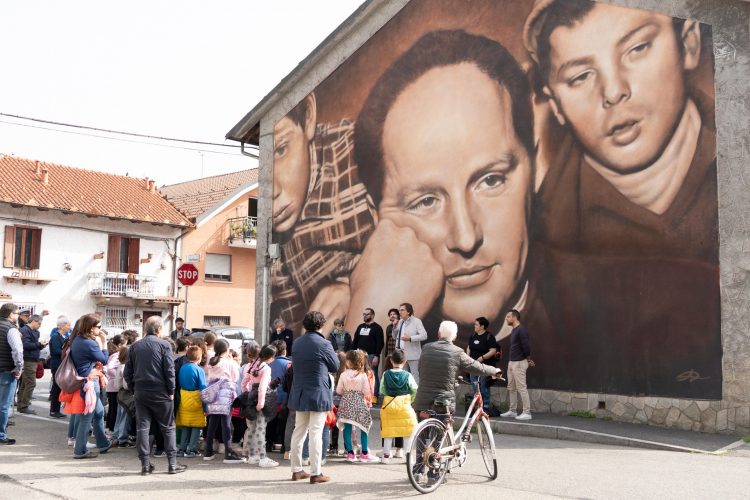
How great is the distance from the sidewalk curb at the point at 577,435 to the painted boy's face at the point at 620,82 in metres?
4.39

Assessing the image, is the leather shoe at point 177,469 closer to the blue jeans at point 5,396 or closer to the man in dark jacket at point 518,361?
the blue jeans at point 5,396

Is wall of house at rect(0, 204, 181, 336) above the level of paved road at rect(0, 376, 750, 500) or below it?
above

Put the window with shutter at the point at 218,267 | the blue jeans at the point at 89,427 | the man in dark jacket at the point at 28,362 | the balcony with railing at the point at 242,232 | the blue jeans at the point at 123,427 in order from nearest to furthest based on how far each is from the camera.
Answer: the blue jeans at the point at 89,427, the blue jeans at the point at 123,427, the man in dark jacket at the point at 28,362, the window with shutter at the point at 218,267, the balcony with railing at the point at 242,232

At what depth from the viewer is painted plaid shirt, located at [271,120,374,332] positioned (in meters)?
18.5

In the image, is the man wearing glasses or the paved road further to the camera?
the man wearing glasses

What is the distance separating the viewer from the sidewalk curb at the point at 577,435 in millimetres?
10938

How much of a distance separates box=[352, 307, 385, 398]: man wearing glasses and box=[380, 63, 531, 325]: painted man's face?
1377mm

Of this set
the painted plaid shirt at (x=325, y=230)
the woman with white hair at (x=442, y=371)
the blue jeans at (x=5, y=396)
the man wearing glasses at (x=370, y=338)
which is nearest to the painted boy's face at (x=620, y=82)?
the man wearing glasses at (x=370, y=338)

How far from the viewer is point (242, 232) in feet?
138

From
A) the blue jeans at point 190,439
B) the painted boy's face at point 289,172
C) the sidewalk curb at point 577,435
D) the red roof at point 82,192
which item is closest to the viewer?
the blue jeans at point 190,439

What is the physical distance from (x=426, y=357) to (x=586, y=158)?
6767 mm

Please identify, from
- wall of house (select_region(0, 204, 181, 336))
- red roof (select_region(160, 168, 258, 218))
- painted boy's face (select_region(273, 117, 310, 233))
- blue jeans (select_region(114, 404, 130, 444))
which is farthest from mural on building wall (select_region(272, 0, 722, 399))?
red roof (select_region(160, 168, 258, 218))

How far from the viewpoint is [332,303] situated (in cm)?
1873

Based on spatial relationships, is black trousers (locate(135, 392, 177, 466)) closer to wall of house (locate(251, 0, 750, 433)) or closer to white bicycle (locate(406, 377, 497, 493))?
white bicycle (locate(406, 377, 497, 493))
